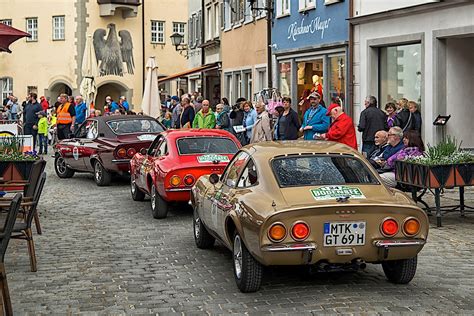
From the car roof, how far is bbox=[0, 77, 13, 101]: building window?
4779cm

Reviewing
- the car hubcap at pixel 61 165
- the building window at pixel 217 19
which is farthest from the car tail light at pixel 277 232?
the building window at pixel 217 19

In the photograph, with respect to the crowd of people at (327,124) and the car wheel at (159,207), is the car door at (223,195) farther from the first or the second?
the crowd of people at (327,124)

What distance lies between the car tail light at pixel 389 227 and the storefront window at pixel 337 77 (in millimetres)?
15996

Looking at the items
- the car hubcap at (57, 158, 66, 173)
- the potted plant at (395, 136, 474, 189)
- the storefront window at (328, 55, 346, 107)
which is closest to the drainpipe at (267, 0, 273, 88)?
the storefront window at (328, 55, 346, 107)

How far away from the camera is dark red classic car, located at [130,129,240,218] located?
1298 centimetres

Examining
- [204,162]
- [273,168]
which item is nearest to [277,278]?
[273,168]

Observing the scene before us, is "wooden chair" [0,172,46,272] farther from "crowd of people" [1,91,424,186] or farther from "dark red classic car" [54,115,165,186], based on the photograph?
"dark red classic car" [54,115,165,186]

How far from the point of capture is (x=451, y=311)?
24.1 feet

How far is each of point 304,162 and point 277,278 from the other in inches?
46.5

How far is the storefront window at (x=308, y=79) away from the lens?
1012 inches

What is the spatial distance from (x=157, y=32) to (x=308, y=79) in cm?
3162

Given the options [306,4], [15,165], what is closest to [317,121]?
[15,165]

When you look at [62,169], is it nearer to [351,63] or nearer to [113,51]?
[351,63]

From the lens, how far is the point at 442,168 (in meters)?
11.8
